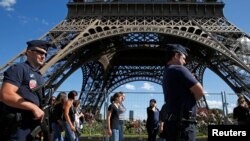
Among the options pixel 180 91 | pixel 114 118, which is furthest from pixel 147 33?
pixel 180 91

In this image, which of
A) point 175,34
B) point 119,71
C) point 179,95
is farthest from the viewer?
point 119,71

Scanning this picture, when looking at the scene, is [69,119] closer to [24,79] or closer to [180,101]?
[24,79]

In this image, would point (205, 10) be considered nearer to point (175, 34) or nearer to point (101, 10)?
point (175, 34)

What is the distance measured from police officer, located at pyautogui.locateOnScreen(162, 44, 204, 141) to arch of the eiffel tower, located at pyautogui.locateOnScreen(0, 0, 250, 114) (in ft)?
61.6

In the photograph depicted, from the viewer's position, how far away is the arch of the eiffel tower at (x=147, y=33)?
23609 millimetres

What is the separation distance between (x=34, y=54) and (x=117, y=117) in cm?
460

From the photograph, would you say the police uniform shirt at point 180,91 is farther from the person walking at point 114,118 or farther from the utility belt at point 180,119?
the person walking at point 114,118

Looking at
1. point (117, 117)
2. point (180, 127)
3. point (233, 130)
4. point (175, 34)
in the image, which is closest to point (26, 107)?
point (180, 127)

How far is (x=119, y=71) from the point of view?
39.3m

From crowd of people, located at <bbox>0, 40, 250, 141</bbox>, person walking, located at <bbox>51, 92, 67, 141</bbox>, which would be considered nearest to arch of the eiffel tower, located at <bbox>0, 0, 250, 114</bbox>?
person walking, located at <bbox>51, 92, 67, 141</bbox>

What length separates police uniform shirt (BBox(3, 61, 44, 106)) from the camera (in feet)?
11.8

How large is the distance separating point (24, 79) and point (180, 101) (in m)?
1.64

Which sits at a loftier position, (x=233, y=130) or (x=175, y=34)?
(x=175, y=34)

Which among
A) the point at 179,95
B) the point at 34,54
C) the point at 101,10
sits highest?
the point at 101,10
